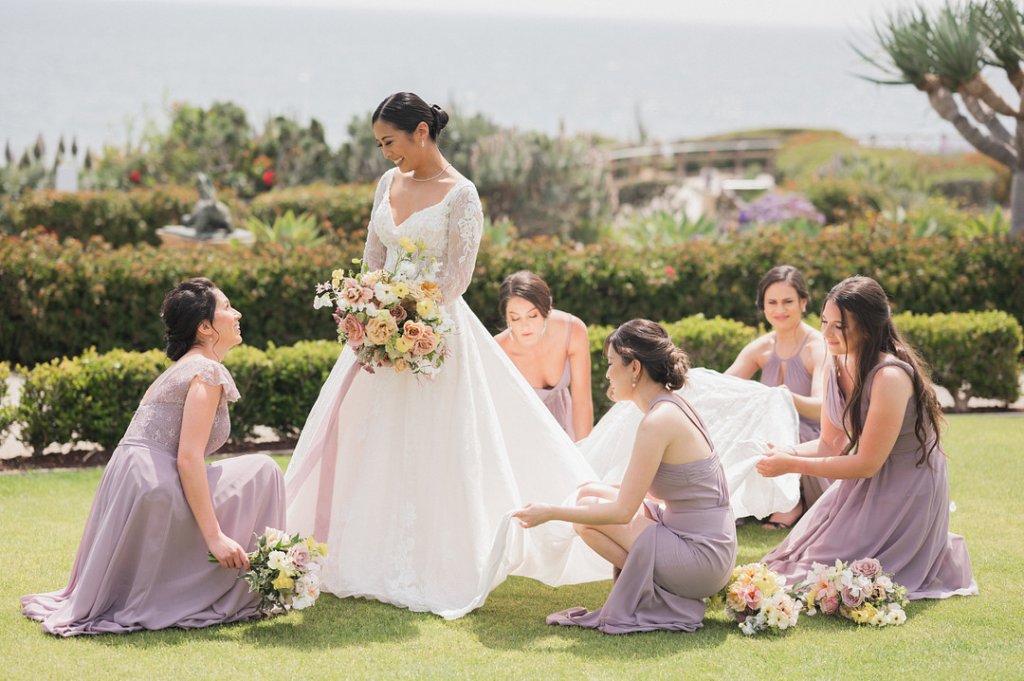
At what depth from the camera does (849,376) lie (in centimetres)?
518

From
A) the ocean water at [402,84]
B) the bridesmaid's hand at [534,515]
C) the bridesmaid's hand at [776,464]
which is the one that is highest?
the ocean water at [402,84]

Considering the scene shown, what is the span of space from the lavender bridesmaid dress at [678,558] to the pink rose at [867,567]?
53 centimetres

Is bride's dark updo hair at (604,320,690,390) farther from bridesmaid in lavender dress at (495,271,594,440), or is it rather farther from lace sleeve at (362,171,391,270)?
bridesmaid in lavender dress at (495,271,594,440)

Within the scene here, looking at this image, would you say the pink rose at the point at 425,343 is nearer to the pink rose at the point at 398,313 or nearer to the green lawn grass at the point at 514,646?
the pink rose at the point at 398,313

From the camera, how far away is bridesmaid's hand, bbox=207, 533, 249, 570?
15.0ft

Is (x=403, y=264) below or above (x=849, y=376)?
above

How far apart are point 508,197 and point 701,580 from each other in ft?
42.1

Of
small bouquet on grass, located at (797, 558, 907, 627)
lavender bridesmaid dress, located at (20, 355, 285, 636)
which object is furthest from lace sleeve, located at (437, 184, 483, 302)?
small bouquet on grass, located at (797, 558, 907, 627)

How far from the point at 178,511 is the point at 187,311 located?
0.80 meters

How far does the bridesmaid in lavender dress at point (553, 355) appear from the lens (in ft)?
20.7

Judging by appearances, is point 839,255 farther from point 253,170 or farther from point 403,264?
point 253,170

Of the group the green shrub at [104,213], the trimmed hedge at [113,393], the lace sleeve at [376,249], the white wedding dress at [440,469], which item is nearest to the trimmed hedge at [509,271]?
the trimmed hedge at [113,393]

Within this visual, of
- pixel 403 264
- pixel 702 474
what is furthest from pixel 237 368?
pixel 702 474

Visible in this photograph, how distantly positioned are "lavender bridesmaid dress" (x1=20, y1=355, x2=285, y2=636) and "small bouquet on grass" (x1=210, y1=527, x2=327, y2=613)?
169mm
